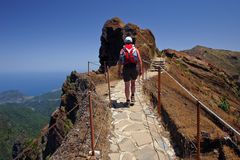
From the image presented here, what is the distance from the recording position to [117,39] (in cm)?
2886

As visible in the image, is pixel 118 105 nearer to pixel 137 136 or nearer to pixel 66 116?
pixel 137 136

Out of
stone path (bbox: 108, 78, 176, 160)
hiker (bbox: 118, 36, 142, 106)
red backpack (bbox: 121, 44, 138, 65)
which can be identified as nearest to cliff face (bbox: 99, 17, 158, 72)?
hiker (bbox: 118, 36, 142, 106)

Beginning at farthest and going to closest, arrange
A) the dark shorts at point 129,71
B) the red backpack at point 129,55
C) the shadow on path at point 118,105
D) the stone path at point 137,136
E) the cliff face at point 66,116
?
the cliff face at point 66,116, the shadow on path at point 118,105, the dark shorts at point 129,71, the red backpack at point 129,55, the stone path at point 137,136

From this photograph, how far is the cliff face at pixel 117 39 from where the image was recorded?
24447 mm

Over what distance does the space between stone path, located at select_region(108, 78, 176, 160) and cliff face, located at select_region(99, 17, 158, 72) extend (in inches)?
559

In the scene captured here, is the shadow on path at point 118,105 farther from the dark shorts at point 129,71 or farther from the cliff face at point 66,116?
the cliff face at point 66,116

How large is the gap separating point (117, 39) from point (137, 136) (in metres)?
22.3

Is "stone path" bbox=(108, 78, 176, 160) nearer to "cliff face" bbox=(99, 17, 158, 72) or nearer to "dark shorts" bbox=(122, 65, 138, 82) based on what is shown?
"dark shorts" bbox=(122, 65, 138, 82)

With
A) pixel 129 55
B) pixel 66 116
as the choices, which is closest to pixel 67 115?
pixel 66 116

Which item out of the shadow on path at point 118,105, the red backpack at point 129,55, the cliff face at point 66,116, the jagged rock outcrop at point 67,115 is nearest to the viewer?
the red backpack at point 129,55

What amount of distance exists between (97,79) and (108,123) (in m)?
9.87

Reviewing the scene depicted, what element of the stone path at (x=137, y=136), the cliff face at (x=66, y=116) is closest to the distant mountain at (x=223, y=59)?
the cliff face at (x=66, y=116)

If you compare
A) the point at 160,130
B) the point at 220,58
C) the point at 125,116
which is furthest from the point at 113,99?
the point at 220,58

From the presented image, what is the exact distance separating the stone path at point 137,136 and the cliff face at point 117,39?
46.5 feet
